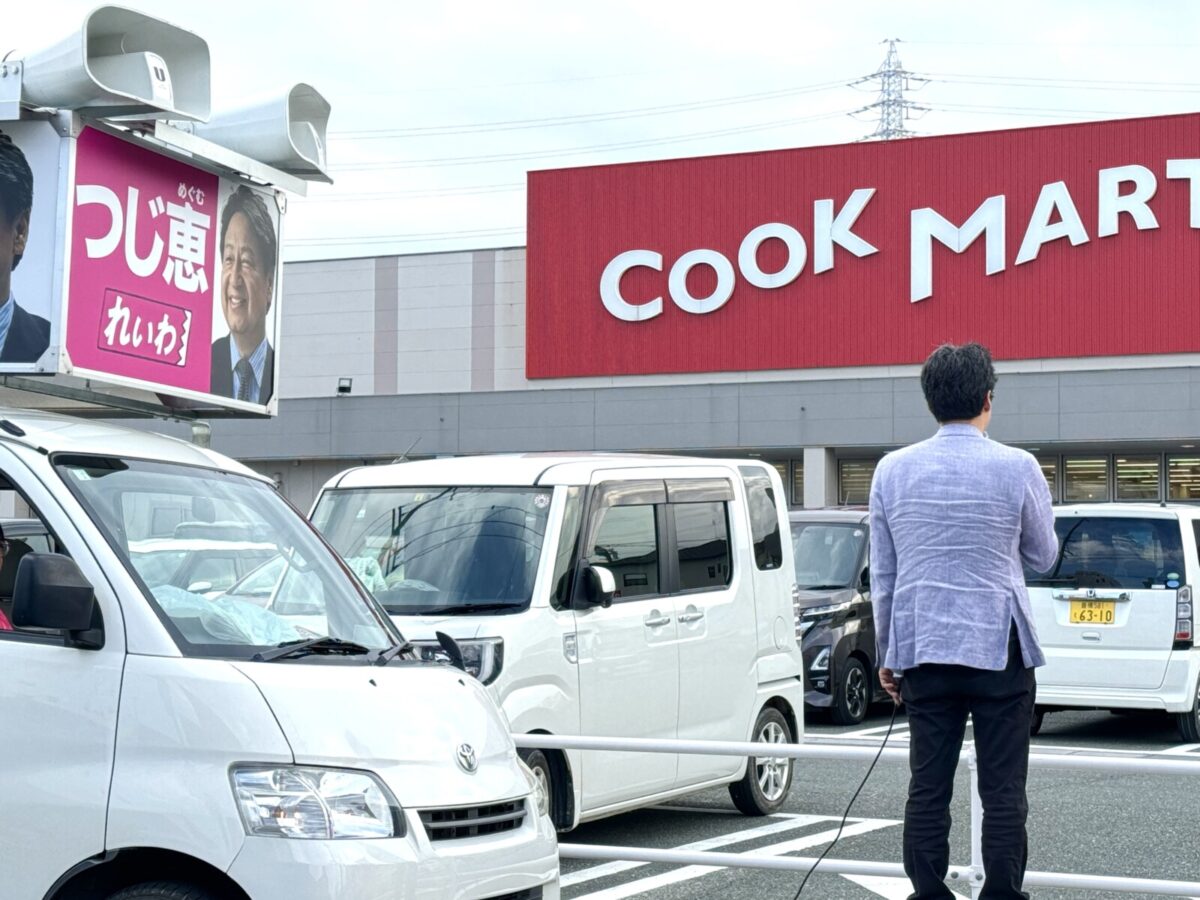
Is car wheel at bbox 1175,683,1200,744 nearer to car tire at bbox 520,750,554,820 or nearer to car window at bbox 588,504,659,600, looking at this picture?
car window at bbox 588,504,659,600

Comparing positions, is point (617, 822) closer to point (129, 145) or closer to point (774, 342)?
point (129, 145)

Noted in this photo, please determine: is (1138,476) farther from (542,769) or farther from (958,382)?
(958,382)

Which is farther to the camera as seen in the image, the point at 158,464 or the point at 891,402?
the point at 891,402

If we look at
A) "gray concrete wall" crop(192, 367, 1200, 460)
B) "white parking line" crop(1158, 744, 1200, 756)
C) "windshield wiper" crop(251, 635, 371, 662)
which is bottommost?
"white parking line" crop(1158, 744, 1200, 756)

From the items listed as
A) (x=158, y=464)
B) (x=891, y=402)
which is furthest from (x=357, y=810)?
(x=891, y=402)

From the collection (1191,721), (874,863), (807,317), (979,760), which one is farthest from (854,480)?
(979,760)

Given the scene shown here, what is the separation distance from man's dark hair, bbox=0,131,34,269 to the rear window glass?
10.5 metres

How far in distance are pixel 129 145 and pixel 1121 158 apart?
104 feet

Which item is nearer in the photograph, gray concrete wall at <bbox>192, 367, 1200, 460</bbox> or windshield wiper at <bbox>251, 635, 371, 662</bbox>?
windshield wiper at <bbox>251, 635, 371, 662</bbox>

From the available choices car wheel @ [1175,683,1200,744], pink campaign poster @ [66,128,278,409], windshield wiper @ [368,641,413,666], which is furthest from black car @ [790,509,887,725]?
windshield wiper @ [368,641,413,666]

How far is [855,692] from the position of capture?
52.0 ft

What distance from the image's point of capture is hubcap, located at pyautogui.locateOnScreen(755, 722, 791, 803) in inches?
394

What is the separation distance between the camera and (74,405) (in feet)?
20.2

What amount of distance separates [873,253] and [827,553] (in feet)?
67.3
